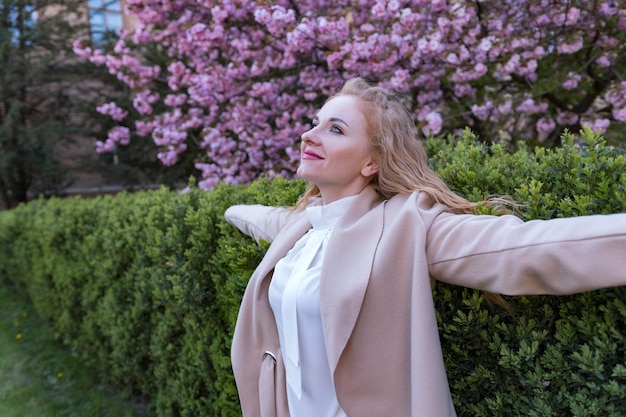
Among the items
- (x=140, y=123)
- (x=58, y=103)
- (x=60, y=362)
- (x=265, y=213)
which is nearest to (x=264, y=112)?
(x=140, y=123)

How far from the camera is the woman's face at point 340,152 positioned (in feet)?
5.82

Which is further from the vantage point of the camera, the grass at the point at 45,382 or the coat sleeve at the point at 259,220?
the grass at the point at 45,382

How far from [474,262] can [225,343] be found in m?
1.92

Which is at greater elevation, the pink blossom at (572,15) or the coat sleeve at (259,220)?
the pink blossom at (572,15)

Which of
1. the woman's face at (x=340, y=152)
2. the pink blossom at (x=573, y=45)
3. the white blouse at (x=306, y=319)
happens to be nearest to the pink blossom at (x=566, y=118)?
the pink blossom at (x=573, y=45)

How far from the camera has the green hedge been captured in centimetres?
134

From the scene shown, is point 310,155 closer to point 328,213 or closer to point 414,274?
point 328,213

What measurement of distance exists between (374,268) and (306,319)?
0.34 meters

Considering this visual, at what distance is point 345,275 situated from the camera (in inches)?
59.7

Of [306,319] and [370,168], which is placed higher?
[370,168]

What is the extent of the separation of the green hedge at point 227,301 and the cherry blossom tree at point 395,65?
1.94 m

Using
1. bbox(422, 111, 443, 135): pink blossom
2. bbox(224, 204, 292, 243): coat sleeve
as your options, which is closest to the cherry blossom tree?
bbox(422, 111, 443, 135): pink blossom

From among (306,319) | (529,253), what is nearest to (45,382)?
(306,319)

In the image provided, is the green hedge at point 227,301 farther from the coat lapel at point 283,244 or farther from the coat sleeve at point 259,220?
the coat lapel at point 283,244
